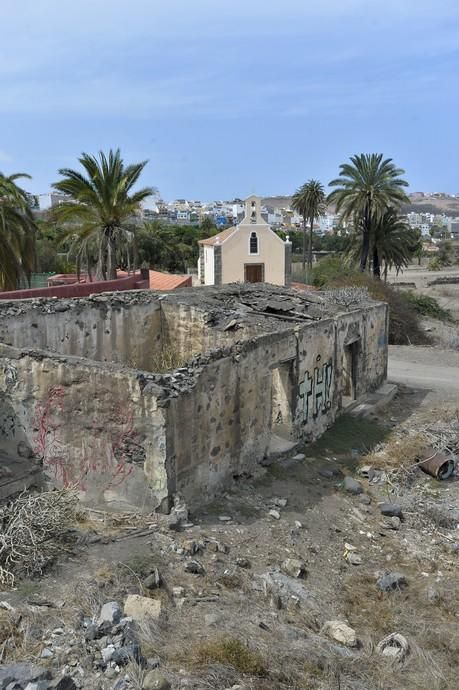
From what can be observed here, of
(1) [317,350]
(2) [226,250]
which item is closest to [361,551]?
(1) [317,350]

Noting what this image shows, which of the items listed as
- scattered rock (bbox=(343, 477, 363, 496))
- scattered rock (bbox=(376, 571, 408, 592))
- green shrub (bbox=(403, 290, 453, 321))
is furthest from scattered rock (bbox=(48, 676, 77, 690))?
green shrub (bbox=(403, 290, 453, 321))

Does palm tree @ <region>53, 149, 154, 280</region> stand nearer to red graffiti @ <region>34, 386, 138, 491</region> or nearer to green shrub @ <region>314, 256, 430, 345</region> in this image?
green shrub @ <region>314, 256, 430, 345</region>

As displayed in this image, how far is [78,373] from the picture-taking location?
9.91m

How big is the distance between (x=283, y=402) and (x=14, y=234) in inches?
481

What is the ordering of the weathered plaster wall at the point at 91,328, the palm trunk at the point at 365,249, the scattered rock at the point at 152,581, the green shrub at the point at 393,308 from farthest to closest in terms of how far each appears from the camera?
the palm trunk at the point at 365,249
the green shrub at the point at 393,308
the weathered plaster wall at the point at 91,328
the scattered rock at the point at 152,581

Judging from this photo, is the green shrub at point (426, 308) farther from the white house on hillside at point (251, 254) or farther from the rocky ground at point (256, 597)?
the rocky ground at point (256, 597)

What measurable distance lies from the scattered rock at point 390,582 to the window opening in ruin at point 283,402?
5.02 meters

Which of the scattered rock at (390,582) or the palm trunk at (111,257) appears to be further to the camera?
the palm trunk at (111,257)

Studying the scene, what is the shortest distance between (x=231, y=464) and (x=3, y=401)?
13.0 feet

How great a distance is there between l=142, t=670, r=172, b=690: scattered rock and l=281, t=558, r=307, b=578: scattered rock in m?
3.45

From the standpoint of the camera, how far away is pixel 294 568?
8875 millimetres

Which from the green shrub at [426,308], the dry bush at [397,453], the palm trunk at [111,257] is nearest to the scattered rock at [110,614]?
the dry bush at [397,453]

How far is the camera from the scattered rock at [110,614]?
20.8 ft

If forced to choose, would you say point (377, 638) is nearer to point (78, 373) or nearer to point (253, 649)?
point (253, 649)
